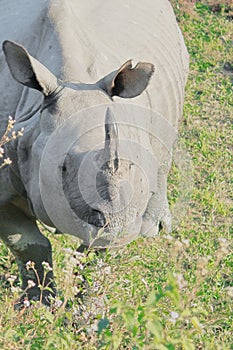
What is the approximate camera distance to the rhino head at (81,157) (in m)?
3.14

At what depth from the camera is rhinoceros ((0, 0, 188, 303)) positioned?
321cm

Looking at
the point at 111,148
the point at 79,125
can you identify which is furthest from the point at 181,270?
the point at 111,148

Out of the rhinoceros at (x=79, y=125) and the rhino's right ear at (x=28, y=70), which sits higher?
the rhino's right ear at (x=28, y=70)

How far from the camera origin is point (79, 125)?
11.3 ft

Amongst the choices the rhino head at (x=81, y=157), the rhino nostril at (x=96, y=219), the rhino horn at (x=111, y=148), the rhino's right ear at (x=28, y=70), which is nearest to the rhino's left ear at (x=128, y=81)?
the rhino head at (x=81, y=157)

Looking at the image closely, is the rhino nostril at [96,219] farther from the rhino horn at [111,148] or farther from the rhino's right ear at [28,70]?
the rhino's right ear at [28,70]

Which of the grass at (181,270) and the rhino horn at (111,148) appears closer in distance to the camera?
the grass at (181,270)

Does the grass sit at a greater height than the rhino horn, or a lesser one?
lesser

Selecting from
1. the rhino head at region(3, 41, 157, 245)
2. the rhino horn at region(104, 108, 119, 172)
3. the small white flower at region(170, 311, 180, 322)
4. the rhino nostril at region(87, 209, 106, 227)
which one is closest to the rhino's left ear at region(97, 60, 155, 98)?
the rhino head at region(3, 41, 157, 245)

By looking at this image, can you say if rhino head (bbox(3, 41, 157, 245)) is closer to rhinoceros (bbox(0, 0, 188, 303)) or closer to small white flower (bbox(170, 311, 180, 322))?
rhinoceros (bbox(0, 0, 188, 303))

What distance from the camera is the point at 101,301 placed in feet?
11.8

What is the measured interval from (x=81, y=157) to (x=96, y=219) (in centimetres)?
25

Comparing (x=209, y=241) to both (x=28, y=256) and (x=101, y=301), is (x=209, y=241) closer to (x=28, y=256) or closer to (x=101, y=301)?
(x=28, y=256)

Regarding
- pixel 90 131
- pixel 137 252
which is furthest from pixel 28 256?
pixel 90 131
